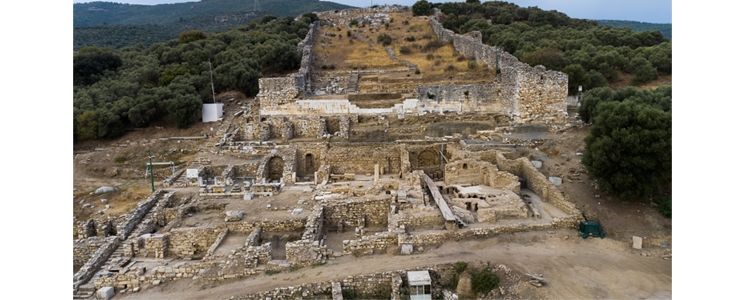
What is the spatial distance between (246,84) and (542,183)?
19.3 m

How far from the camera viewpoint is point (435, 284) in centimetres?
1060

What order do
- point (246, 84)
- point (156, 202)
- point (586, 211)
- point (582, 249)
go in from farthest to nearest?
1. point (246, 84)
2. point (156, 202)
3. point (586, 211)
4. point (582, 249)

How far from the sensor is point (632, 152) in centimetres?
1293

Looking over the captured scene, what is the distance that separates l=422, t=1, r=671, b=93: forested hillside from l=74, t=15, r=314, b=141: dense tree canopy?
1376 cm

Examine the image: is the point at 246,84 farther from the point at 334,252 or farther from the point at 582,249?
the point at 582,249

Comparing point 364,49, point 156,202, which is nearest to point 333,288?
point 156,202

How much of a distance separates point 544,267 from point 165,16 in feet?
257

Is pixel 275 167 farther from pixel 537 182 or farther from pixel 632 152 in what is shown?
pixel 632 152

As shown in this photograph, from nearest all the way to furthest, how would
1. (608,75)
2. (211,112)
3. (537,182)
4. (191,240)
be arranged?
1. (191,240)
2. (537,182)
3. (211,112)
4. (608,75)

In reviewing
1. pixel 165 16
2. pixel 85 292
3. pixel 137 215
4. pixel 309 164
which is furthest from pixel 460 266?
pixel 165 16

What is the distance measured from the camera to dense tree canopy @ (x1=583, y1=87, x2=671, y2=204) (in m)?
12.7

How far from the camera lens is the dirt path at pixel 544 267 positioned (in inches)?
388

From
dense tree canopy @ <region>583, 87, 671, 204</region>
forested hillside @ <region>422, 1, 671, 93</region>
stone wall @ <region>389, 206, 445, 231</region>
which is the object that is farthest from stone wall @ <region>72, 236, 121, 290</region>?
forested hillside @ <region>422, 1, 671, 93</region>

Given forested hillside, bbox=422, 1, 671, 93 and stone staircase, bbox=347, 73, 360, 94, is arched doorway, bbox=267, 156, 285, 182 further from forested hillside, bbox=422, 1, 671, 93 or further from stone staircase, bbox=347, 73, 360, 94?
forested hillside, bbox=422, 1, 671, 93
